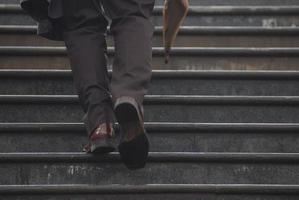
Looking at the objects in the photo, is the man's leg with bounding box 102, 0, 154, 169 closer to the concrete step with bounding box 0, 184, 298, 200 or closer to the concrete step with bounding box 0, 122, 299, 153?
the concrete step with bounding box 0, 184, 298, 200

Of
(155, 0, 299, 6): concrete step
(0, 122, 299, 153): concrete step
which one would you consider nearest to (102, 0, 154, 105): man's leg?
(0, 122, 299, 153): concrete step

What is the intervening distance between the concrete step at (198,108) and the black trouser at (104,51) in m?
0.38

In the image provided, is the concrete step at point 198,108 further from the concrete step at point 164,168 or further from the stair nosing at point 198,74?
the concrete step at point 164,168

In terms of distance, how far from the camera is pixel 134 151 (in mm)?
4086

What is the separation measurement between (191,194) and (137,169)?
0.28 m

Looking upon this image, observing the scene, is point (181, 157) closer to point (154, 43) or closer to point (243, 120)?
point (243, 120)

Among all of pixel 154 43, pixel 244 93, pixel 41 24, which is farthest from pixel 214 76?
pixel 41 24

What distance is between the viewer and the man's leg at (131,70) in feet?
13.1

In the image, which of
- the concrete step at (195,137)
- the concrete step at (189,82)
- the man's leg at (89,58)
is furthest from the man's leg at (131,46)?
the concrete step at (189,82)

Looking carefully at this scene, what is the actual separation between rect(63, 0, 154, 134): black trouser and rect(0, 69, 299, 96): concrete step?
1.70 feet

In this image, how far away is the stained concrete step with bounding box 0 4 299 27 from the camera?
5.48 metres

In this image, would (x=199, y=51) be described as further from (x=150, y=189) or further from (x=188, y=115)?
(x=150, y=189)

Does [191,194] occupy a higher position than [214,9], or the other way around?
[214,9]

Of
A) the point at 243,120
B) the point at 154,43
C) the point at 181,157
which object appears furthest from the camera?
the point at 154,43
